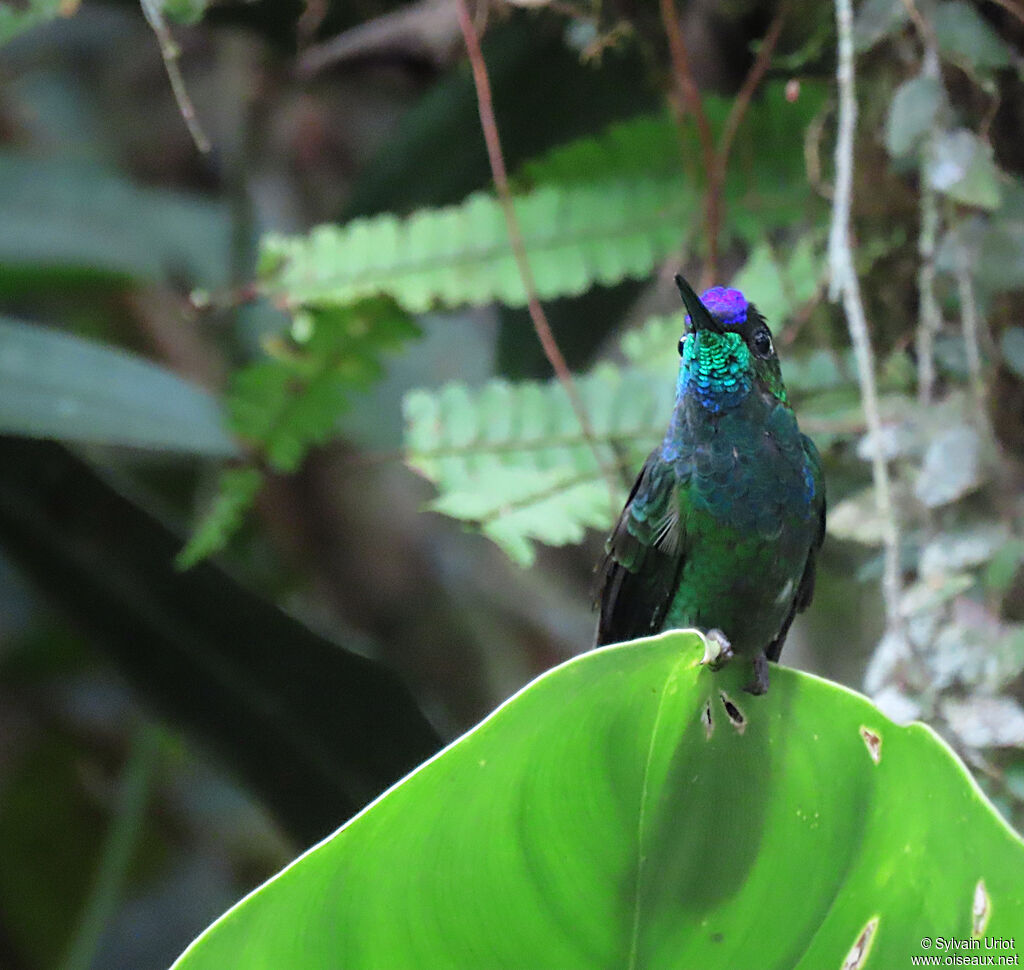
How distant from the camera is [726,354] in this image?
1.40 metres

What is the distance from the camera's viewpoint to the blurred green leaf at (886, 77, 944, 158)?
1.64 metres

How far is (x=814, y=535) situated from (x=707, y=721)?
54cm

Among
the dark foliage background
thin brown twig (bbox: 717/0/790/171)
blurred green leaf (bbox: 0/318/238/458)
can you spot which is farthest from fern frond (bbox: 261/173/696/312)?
blurred green leaf (bbox: 0/318/238/458)

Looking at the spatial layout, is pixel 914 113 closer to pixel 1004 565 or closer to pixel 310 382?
pixel 1004 565

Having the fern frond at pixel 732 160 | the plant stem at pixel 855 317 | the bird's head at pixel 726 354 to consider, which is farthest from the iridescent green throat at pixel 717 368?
the fern frond at pixel 732 160

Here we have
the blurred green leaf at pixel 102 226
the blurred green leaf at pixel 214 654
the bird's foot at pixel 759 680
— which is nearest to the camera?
the bird's foot at pixel 759 680

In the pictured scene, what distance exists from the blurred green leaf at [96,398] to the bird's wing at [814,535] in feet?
3.38

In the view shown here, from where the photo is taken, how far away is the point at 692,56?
93.3 inches

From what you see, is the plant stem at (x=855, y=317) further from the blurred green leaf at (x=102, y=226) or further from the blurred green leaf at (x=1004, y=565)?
the blurred green leaf at (x=102, y=226)

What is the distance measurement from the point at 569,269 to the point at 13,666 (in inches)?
82.2

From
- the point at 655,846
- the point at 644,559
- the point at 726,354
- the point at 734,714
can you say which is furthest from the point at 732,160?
the point at 655,846

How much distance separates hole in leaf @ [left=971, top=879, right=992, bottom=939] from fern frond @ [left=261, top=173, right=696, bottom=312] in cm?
130

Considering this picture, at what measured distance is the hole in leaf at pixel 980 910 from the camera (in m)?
0.95

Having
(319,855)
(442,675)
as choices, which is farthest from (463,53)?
(319,855)
